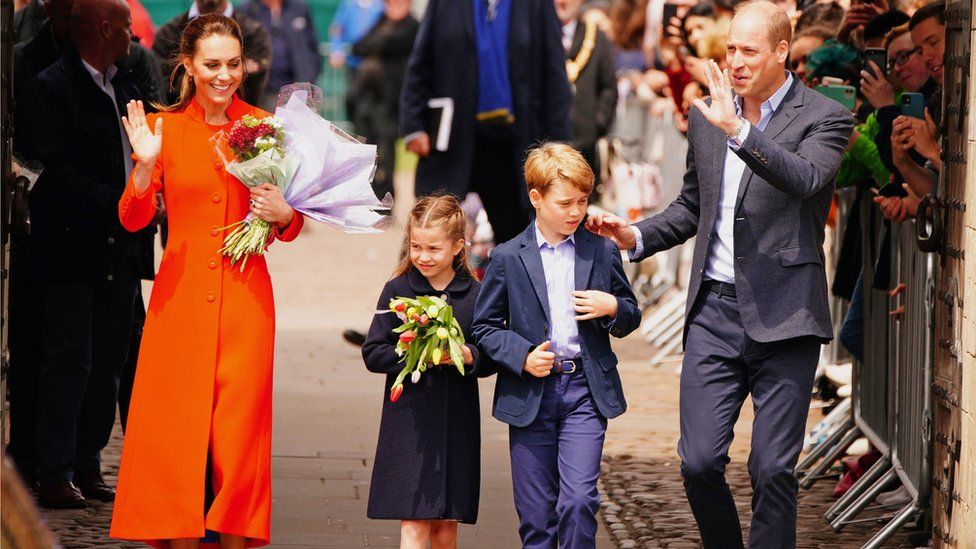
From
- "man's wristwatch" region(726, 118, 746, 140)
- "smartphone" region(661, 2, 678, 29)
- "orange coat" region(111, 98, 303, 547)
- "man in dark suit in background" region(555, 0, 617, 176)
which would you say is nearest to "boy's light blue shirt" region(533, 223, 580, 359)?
"man's wristwatch" region(726, 118, 746, 140)

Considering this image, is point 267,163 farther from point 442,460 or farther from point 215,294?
point 442,460

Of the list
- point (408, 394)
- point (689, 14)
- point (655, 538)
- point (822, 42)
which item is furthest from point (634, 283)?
point (408, 394)

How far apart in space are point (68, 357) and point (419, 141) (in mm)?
3364

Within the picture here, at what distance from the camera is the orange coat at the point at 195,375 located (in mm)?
5836

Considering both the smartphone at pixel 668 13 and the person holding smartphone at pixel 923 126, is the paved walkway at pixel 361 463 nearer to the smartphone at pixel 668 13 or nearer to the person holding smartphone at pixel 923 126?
the person holding smartphone at pixel 923 126

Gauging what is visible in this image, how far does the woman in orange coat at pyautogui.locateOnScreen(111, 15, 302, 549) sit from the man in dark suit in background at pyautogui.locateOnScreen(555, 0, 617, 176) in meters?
7.75

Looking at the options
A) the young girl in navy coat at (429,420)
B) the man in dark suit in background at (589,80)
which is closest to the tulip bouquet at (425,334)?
the young girl in navy coat at (429,420)

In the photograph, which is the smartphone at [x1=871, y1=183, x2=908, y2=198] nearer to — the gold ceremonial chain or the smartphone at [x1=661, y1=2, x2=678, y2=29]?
the smartphone at [x1=661, y1=2, x2=678, y2=29]

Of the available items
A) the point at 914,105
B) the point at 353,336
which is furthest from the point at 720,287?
the point at 353,336

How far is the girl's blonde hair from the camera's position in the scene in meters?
5.81

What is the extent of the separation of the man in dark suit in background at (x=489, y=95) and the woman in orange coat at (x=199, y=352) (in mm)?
4141

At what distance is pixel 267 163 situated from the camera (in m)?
5.79

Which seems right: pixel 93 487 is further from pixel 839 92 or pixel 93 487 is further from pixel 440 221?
pixel 839 92

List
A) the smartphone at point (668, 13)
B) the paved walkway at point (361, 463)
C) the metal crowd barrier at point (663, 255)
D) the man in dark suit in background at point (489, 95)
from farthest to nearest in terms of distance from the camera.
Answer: the metal crowd barrier at point (663, 255), the smartphone at point (668, 13), the man in dark suit in background at point (489, 95), the paved walkway at point (361, 463)
